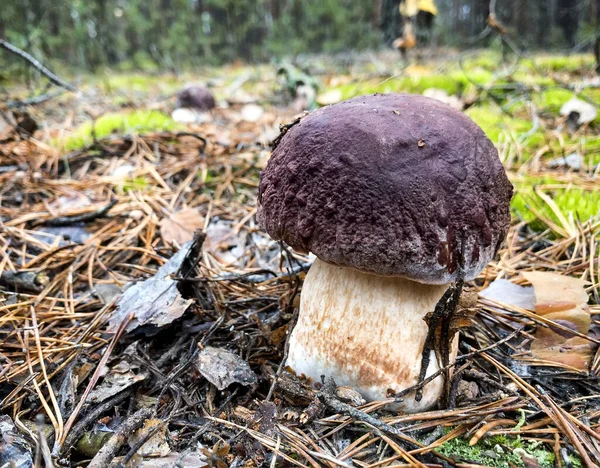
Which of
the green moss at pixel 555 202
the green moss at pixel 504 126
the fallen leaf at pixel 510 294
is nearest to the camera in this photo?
the fallen leaf at pixel 510 294

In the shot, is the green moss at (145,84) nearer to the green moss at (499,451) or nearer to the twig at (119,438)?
the twig at (119,438)

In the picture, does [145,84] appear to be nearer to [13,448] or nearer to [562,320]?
[13,448]

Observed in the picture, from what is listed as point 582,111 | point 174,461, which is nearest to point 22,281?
point 174,461

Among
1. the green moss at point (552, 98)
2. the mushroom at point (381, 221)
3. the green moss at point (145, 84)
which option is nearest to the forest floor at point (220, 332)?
the mushroom at point (381, 221)

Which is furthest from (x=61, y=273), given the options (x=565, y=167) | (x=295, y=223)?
(x=565, y=167)

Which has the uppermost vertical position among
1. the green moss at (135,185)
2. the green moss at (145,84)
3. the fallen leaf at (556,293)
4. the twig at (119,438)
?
the green moss at (145,84)

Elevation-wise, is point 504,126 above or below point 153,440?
above
